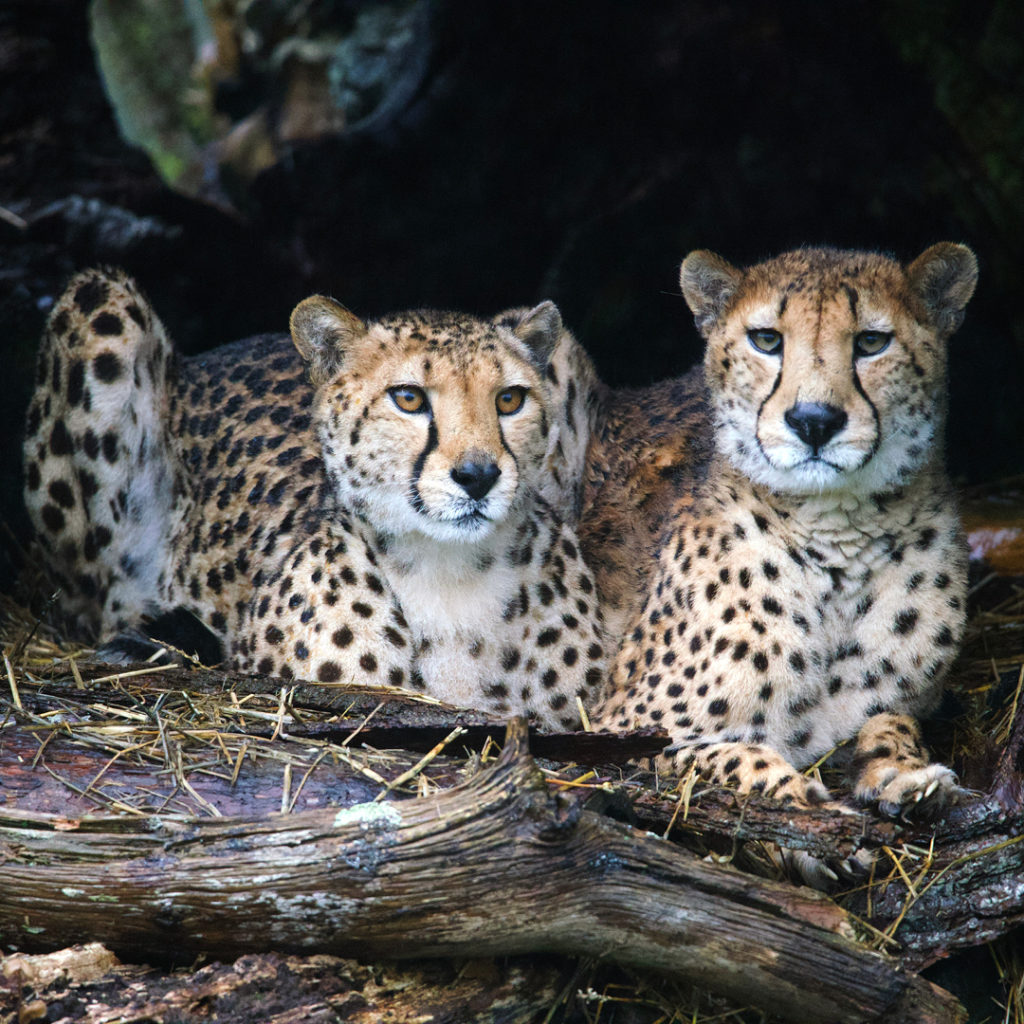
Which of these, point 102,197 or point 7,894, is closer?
point 7,894

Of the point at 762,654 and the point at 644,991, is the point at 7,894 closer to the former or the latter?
the point at 644,991

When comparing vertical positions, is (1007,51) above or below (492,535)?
above

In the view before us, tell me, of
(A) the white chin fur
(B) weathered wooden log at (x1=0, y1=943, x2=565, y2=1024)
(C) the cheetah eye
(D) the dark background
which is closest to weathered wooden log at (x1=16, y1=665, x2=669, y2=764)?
(B) weathered wooden log at (x1=0, y1=943, x2=565, y2=1024)

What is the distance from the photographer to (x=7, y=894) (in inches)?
120

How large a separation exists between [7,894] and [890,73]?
549 cm

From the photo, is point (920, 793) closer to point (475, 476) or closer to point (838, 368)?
point (838, 368)

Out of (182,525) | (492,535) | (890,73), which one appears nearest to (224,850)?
(492,535)

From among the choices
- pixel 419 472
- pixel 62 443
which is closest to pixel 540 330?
pixel 419 472

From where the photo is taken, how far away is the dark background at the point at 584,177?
20.8 feet

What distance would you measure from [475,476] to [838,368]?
115 centimetres

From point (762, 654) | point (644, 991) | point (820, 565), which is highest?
point (820, 565)

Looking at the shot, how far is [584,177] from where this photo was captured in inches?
271

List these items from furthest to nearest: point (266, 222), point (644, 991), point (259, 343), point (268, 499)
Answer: point (266, 222), point (259, 343), point (268, 499), point (644, 991)

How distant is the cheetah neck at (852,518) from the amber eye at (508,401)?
900 millimetres
